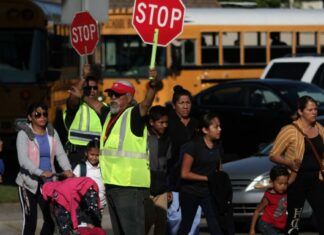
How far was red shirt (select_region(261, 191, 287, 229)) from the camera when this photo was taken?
468 inches

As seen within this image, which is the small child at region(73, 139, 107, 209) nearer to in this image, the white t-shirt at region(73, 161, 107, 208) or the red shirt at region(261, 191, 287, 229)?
the white t-shirt at region(73, 161, 107, 208)

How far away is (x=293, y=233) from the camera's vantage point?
11727mm

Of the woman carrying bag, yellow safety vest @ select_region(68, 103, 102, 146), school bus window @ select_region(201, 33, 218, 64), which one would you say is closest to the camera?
the woman carrying bag

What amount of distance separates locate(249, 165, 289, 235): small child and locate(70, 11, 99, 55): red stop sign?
4259 mm

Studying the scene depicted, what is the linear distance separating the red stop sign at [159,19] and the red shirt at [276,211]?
1941 mm

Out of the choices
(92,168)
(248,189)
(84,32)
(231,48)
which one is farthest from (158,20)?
(231,48)

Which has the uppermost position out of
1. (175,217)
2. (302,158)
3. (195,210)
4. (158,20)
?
(158,20)

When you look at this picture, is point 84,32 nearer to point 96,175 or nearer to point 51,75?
point 96,175

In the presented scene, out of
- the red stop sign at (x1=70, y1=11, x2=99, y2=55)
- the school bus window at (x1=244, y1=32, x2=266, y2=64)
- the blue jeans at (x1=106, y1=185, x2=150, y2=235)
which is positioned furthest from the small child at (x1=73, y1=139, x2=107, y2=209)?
the school bus window at (x1=244, y1=32, x2=266, y2=64)

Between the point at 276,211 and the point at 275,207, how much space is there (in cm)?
4

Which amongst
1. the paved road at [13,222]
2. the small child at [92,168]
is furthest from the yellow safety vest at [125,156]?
the paved road at [13,222]

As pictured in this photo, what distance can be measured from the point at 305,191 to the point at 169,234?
141 centimetres

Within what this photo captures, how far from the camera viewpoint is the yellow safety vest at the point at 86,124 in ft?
41.0

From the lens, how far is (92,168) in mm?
11750
